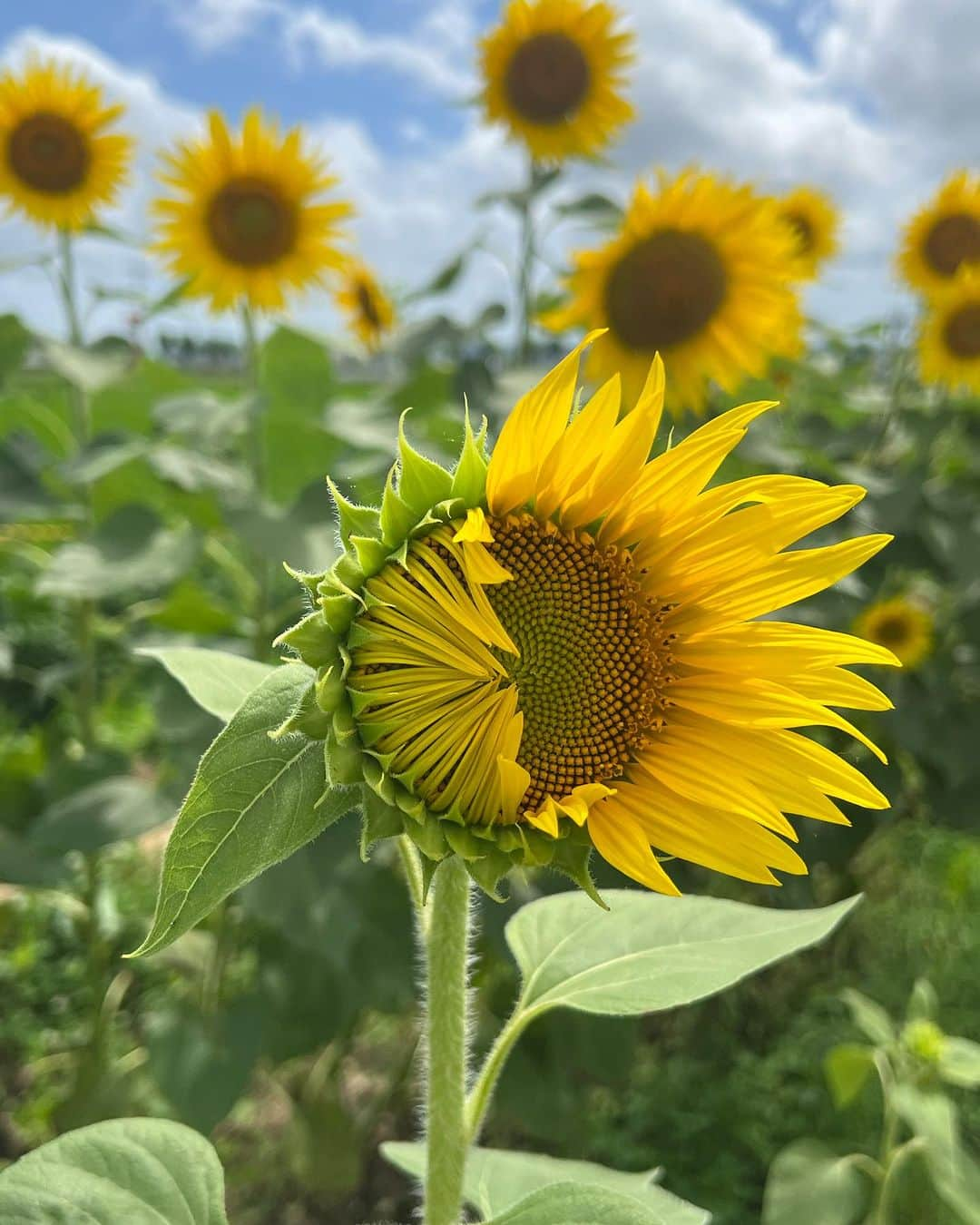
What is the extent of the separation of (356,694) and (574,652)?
0.51ft

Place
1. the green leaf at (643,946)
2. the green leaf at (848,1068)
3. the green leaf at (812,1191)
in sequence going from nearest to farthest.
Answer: the green leaf at (643,946), the green leaf at (812,1191), the green leaf at (848,1068)

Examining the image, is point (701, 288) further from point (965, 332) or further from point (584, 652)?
point (584, 652)

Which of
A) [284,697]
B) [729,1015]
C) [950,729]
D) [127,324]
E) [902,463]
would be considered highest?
[127,324]

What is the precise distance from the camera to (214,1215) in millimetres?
745

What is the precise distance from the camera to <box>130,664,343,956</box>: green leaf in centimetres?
56

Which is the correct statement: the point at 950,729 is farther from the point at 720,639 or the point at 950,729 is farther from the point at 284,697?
the point at 284,697

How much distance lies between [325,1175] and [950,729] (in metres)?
1.60

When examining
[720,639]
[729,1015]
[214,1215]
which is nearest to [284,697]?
[720,639]

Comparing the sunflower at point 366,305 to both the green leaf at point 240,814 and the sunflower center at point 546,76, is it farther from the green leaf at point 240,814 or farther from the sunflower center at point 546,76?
the green leaf at point 240,814

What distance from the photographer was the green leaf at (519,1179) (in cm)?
88

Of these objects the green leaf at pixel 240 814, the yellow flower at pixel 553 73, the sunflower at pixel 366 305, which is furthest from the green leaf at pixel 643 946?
the sunflower at pixel 366 305

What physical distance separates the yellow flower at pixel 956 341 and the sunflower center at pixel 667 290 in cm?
109

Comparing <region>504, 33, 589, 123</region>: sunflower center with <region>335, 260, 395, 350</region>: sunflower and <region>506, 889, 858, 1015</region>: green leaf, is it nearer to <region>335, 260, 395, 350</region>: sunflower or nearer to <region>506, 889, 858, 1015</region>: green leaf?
<region>335, 260, 395, 350</region>: sunflower

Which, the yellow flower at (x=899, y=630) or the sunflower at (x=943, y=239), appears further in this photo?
the sunflower at (x=943, y=239)
